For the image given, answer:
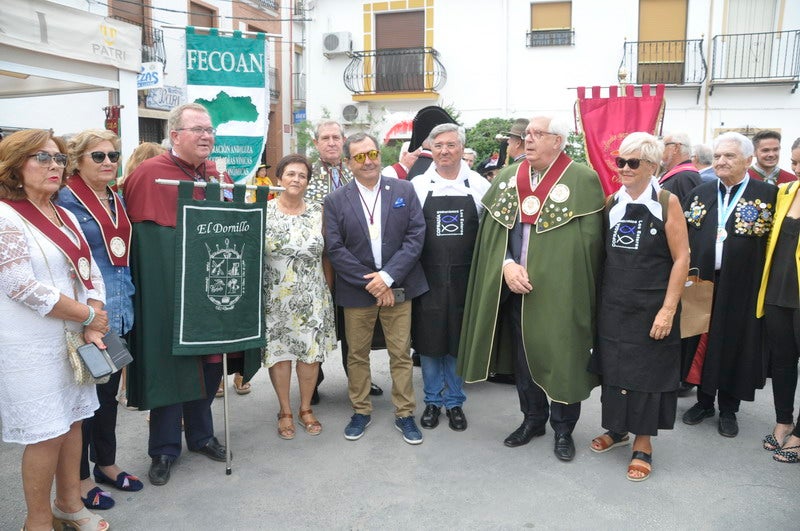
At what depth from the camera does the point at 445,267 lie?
4.24m

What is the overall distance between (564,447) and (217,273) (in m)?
2.27

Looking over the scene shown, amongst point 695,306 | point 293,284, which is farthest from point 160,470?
point 695,306

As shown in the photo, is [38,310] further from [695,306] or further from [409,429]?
[695,306]

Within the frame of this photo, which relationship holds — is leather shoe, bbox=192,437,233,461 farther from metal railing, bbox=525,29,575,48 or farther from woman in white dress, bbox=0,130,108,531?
metal railing, bbox=525,29,575,48

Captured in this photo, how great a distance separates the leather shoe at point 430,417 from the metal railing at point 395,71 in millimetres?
13498

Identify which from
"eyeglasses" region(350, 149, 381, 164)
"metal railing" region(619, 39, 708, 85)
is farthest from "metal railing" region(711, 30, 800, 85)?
"eyeglasses" region(350, 149, 381, 164)

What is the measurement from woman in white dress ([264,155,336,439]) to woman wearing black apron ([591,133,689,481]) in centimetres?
177

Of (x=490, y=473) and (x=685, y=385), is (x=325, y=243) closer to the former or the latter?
(x=490, y=473)

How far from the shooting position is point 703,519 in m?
3.17

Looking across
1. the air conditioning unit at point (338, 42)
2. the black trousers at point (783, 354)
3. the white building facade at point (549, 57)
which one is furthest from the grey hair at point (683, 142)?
the air conditioning unit at point (338, 42)

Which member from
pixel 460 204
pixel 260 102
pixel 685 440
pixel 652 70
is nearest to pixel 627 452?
pixel 685 440

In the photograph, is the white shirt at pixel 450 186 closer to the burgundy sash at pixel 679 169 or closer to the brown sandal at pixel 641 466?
the brown sandal at pixel 641 466

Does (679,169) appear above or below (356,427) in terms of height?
above

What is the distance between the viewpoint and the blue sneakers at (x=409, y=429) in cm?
409
